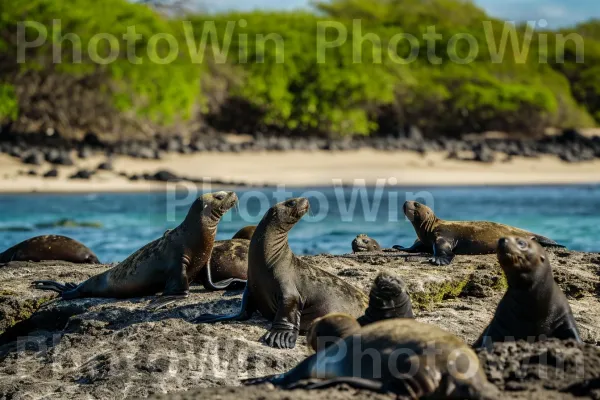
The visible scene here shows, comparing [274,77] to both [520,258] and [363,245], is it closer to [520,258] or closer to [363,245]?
[363,245]

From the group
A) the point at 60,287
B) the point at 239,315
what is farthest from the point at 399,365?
the point at 60,287

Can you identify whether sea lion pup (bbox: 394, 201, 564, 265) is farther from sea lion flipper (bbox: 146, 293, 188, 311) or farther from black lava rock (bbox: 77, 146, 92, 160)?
black lava rock (bbox: 77, 146, 92, 160)

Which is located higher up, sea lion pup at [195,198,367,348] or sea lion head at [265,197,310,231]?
sea lion head at [265,197,310,231]

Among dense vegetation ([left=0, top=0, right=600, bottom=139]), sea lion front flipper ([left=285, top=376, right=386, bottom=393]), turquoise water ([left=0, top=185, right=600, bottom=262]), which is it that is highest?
dense vegetation ([left=0, top=0, right=600, bottom=139])

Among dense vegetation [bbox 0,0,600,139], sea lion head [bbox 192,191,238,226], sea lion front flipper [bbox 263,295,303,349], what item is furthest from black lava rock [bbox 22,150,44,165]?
sea lion front flipper [bbox 263,295,303,349]

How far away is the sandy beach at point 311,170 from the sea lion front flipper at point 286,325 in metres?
17.3

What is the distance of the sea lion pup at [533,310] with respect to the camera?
5352 mm

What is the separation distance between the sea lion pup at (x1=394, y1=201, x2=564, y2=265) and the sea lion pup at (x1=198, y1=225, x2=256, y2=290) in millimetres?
1677

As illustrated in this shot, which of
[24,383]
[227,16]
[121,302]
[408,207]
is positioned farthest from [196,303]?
[227,16]

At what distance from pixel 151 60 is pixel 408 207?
22.4m

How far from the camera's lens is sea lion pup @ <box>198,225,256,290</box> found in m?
7.73

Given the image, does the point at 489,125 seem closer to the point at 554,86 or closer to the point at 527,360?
the point at 554,86

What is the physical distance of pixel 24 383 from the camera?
607cm

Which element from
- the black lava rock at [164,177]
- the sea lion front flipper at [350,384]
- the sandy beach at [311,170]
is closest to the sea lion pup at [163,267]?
the sea lion front flipper at [350,384]
